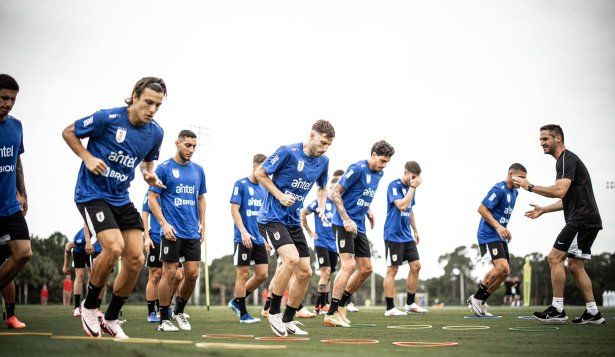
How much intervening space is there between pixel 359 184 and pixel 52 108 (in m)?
17.8

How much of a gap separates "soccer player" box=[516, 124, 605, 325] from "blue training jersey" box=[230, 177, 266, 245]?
18.5 feet

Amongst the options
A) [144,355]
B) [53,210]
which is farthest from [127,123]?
[53,210]

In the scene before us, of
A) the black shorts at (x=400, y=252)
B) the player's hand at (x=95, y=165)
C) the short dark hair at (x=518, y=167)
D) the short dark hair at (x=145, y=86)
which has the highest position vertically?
the short dark hair at (x=145, y=86)

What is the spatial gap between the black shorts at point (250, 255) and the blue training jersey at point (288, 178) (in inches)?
146

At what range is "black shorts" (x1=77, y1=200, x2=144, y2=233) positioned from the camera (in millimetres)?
6309

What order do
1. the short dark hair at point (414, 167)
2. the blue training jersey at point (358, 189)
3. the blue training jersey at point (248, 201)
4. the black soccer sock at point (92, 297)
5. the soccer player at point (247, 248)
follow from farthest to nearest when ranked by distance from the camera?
the short dark hair at point (414, 167)
the blue training jersey at point (248, 201)
the soccer player at point (247, 248)
the blue training jersey at point (358, 189)
the black soccer sock at point (92, 297)

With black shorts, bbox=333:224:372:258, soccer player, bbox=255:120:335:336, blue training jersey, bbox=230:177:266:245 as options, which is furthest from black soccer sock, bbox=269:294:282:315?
blue training jersey, bbox=230:177:266:245

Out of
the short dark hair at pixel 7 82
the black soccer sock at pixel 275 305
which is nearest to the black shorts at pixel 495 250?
the black soccer sock at pixel 275 305

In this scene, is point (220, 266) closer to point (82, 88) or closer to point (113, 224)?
point (82, 88)

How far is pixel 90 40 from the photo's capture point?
2627cm

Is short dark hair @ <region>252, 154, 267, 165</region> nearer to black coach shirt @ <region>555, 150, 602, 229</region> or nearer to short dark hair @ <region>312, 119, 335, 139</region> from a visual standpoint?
short dark hair @ <region>312, 119, 335, 139</region>

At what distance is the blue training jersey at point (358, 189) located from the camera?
11023mm

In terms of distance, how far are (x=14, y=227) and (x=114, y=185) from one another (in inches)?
93.3

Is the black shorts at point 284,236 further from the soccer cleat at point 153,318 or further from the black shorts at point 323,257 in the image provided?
the black shorts at point 323,257
